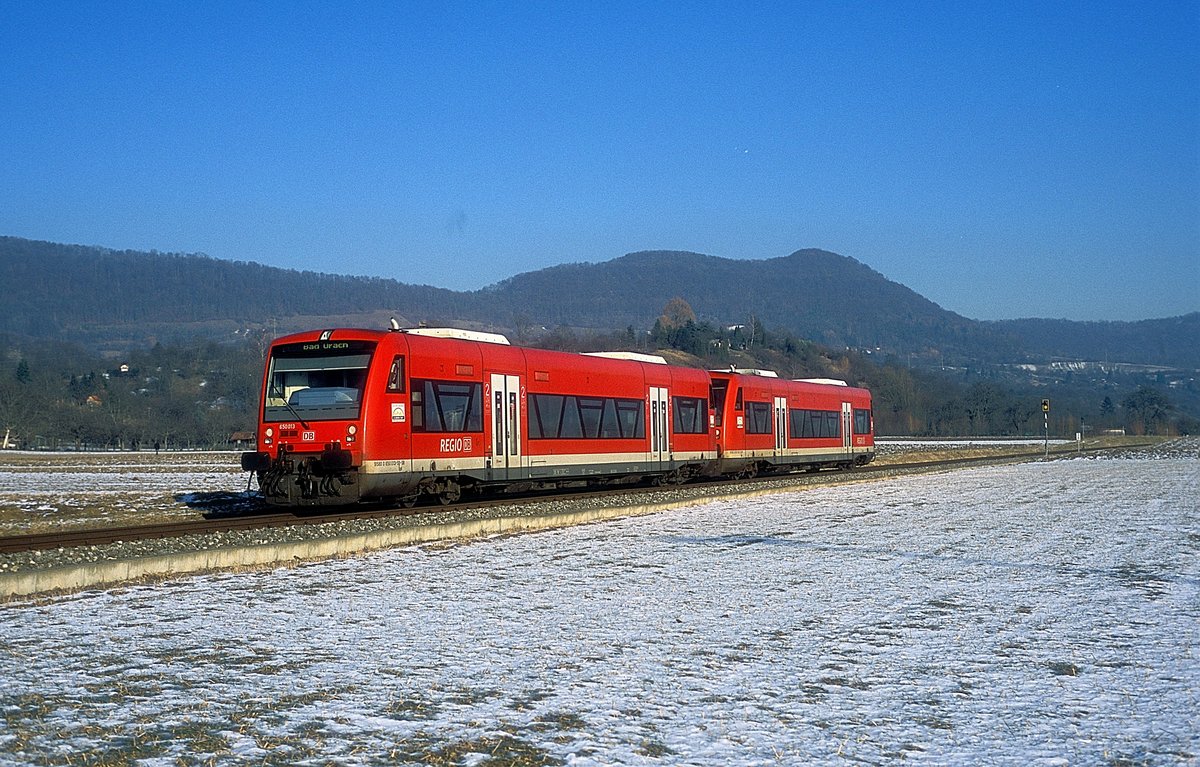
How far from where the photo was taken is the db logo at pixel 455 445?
22.5 metres

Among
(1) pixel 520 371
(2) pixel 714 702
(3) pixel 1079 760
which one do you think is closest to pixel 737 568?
(2) pixel 714 702

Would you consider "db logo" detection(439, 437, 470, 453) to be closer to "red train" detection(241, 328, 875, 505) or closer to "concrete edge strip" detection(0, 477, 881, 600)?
"red train" detection(241, 328, 875, 505)

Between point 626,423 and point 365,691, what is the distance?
75.0 ft

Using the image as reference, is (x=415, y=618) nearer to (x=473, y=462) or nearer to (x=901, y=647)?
(x=901, y=647)

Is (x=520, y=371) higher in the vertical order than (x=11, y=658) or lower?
higher

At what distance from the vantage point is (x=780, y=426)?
136ft

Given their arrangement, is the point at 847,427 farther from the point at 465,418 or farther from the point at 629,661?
the point at 629,661

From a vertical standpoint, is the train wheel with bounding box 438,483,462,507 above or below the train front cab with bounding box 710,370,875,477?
below

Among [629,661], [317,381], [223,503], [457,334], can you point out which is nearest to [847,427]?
[457,334]

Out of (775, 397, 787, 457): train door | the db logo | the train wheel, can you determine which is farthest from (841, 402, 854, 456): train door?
the db logo

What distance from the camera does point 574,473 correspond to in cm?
2769

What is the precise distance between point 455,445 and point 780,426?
2078 cm

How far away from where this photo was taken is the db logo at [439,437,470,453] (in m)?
22.5

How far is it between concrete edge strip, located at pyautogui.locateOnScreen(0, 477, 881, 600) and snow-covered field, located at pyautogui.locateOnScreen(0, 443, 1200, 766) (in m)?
0.56
